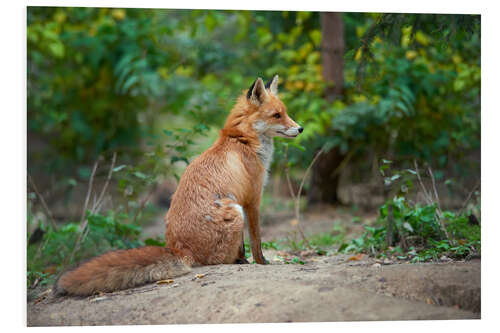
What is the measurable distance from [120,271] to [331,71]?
5756 millimetres

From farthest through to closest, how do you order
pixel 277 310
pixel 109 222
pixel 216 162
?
pixel 109 222, pixel 216 162, pixel 277 310

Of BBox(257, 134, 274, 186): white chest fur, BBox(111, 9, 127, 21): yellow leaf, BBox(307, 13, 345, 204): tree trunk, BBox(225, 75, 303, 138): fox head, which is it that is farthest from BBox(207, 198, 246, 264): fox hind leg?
BBox(111, 9, 127, 21): yellow leaf

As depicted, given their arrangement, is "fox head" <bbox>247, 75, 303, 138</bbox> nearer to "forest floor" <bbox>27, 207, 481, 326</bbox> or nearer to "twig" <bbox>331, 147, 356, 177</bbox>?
"forest floor" <bbox>27, 207, 481, 326</bbox>

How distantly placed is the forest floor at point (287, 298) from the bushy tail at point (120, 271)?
8 cm

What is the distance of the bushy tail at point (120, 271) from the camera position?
167 inches

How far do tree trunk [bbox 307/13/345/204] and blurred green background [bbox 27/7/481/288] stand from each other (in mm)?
26

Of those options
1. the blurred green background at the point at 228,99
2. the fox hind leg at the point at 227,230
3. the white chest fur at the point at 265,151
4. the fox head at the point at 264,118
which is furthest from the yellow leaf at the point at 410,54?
the fox hind leg at the point at 227,230

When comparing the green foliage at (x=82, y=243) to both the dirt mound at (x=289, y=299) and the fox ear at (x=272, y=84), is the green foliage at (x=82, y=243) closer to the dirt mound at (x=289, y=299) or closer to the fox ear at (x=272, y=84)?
the dirt mound at (x=289, y=299)

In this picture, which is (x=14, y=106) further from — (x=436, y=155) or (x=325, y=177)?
(x=436, y=155)
